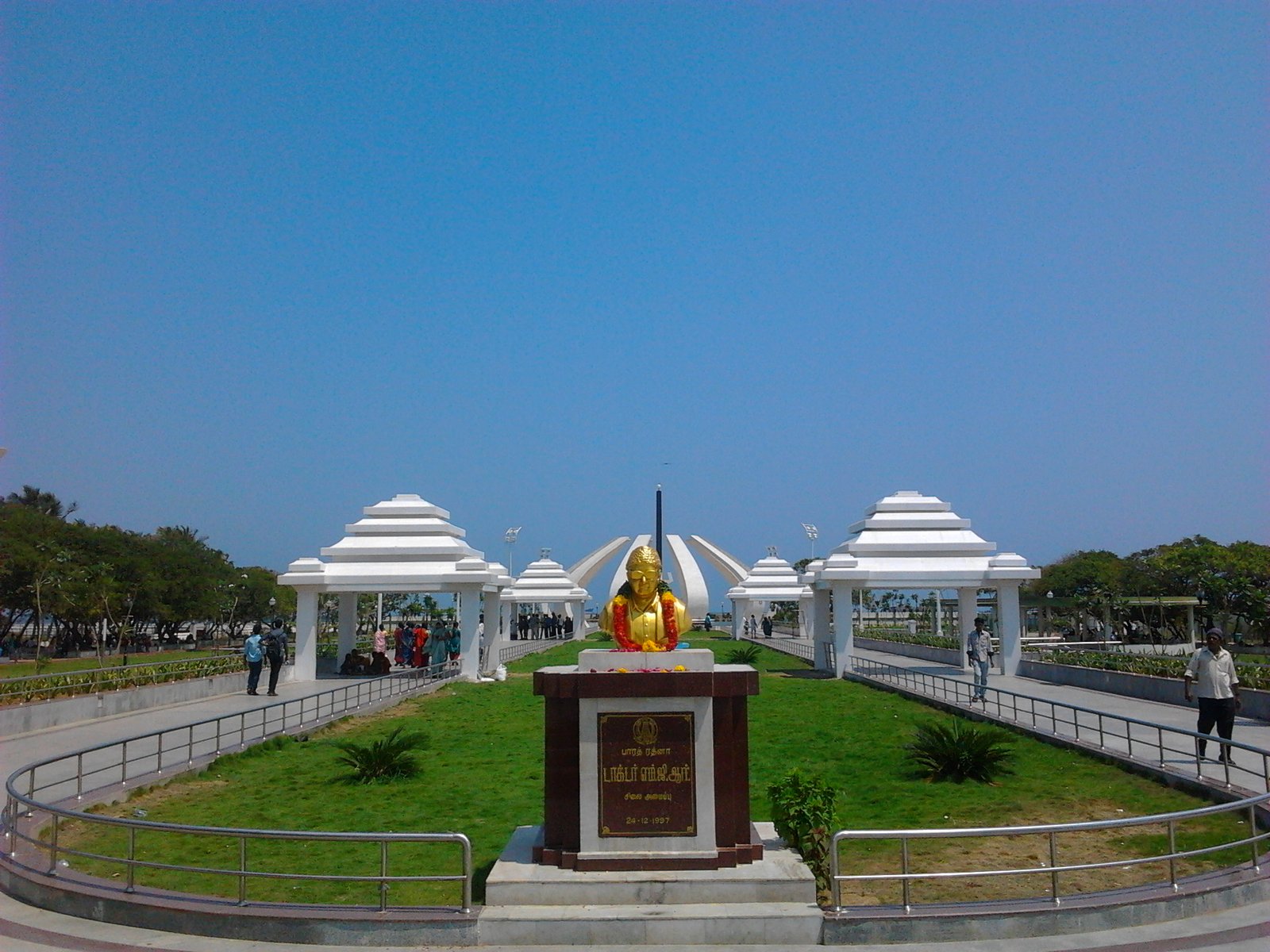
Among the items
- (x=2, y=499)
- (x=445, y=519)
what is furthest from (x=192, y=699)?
(x=2, y=499)

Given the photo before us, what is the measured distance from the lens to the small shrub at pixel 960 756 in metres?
13.3

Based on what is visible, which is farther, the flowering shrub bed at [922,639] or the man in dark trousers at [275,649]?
the flowering shrub bed at [922,639]

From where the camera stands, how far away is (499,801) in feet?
40.4

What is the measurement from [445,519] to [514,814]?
21131 mm

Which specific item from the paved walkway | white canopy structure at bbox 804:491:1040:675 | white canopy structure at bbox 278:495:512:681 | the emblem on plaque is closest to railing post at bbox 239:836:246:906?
the paved walkway

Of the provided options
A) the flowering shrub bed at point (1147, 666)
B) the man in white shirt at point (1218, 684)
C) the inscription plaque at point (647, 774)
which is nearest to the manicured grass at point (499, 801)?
the inscription plaque at point (647, 774)

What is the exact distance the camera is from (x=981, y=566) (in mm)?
29938

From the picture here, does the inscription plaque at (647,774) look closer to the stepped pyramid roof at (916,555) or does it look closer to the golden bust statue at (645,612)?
the golden bust statue at (645,612)

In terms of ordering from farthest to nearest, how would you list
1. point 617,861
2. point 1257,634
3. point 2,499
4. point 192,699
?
point 2,499 < point 1257,634 < point 192,699 < point 617,861

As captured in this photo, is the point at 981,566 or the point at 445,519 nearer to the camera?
the point at 981,566

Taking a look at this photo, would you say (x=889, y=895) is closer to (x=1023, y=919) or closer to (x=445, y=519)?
(x=1023, y=919)

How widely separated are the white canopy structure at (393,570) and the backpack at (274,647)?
11.9 feet

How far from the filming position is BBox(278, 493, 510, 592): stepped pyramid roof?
93.1 ft

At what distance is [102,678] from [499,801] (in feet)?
44.9
